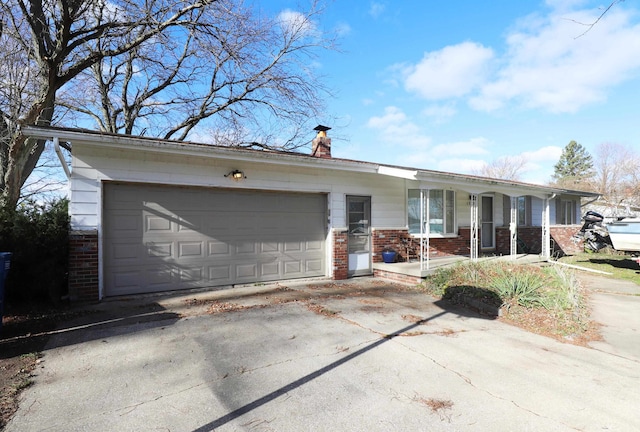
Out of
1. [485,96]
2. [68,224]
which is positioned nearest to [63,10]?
[68,224]

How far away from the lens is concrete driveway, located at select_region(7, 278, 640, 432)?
2648mm

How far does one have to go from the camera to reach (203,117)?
1555cm

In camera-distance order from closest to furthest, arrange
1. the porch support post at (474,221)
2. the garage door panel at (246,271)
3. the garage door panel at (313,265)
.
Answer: the garage door panel at (246,271), the garage door panel at (313,265), the porch support post at (474,221)

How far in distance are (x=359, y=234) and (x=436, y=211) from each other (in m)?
3.10

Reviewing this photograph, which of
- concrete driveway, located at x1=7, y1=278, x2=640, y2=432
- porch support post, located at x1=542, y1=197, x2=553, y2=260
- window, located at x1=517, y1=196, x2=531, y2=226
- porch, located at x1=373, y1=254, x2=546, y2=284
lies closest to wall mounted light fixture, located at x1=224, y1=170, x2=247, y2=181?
concrete driveway, located at x1=7, y1=278, x2=640, y2=432

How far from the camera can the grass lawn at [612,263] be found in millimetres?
9734

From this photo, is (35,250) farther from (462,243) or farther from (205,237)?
(462,243)

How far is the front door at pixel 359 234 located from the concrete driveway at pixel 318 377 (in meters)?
3.50

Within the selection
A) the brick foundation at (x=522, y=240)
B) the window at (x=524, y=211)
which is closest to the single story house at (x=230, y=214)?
the brick foundation at (x=522, y=240)

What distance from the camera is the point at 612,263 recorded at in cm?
1183

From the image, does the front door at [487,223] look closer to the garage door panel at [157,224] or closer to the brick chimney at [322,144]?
the brick chimney at [322,144]

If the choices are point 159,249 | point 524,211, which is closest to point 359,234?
point 159,249

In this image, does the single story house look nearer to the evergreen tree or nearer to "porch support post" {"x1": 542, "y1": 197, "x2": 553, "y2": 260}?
"porch support post" {"x1": 542, "y1": 197, "x2": 553, "y2": 260}

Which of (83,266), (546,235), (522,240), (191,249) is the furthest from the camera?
(522,240)
